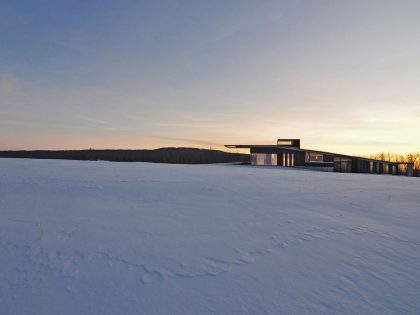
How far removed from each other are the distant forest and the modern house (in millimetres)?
22971

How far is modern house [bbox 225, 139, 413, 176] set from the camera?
27.9 metres

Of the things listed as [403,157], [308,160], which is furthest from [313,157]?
[403,157]

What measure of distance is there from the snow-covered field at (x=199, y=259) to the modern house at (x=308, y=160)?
23.9 m

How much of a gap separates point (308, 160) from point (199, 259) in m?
28.8

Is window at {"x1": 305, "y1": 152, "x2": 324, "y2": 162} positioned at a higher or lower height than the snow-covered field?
higher

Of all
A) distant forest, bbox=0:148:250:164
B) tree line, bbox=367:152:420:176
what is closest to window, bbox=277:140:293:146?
distant forest, bbox=0:148:250:164

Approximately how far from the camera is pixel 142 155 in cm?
5478

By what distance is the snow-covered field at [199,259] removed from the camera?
91.4 inches

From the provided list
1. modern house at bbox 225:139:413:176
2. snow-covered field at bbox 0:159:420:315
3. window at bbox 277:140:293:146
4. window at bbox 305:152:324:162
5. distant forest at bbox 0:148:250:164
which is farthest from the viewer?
distant forest at bbox 0:148:250:164

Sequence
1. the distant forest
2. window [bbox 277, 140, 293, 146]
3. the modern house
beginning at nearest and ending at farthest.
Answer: the modern house
window [bbox 277, 140, 293, 146]
the distant forest

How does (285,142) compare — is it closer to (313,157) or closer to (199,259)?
(313,157)

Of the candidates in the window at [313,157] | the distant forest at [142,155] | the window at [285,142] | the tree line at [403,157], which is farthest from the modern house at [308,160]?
the tree line at [403,157]

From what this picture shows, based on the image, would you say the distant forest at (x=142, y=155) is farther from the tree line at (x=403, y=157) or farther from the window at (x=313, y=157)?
the tree line at (x=403, y=157)

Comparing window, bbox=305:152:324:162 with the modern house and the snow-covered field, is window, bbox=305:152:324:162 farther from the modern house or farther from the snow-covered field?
the snow-covered field
